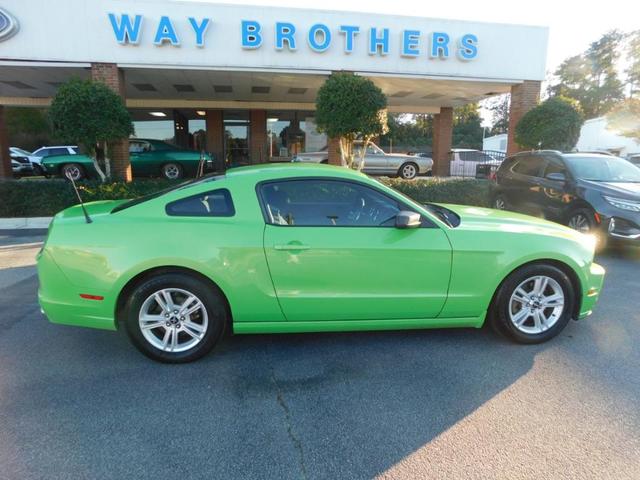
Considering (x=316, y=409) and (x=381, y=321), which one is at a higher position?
(x=381, y=321)

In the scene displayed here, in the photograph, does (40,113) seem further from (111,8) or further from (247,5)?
(247,5)

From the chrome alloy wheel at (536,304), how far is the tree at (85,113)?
9915 millimetres

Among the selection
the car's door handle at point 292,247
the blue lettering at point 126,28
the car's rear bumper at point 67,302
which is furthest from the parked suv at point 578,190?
the blue lettering at point 126,28

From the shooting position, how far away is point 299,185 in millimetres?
3555

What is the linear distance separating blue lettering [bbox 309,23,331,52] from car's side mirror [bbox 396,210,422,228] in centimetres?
1012

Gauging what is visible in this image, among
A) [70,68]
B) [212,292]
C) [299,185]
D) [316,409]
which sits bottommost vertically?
[316,409]

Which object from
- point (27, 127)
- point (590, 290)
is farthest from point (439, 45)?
point (27, 127)

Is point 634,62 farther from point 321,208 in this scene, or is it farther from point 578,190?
point 321,208

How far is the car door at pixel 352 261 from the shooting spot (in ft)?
10.8

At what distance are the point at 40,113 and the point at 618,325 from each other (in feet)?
116

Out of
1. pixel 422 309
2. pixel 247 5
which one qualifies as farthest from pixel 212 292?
pixel 247 5

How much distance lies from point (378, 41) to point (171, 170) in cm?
855

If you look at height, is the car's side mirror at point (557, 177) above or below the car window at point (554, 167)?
below

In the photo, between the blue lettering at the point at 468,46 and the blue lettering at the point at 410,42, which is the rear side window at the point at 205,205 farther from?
the blue lettering at the point at 468,46
